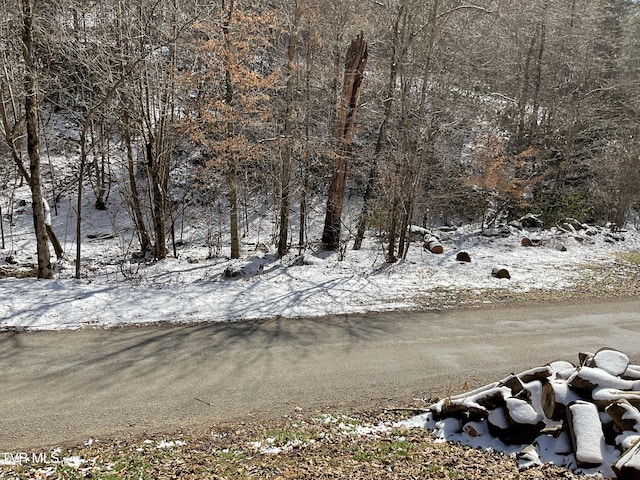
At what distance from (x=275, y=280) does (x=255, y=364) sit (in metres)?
4.09

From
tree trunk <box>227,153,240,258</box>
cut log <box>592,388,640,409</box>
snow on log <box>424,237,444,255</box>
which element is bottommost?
snow on log <box>424,237,444,255</box>

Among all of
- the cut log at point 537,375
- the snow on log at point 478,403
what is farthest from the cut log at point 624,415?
the snow on log at point 478,403

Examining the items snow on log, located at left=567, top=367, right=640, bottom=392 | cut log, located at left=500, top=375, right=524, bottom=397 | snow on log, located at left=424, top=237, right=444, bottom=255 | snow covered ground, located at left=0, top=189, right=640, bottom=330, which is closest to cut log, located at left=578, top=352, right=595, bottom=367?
snow on log, located at left=567, top=367, right=640, bottom=392

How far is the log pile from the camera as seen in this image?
418 centimetres

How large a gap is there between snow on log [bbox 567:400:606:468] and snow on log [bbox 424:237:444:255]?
10.2 meters

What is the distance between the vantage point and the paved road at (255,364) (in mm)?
5383

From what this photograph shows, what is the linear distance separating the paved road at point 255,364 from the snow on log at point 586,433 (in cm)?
195

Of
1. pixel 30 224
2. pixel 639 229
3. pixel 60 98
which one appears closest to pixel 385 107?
pixel 639 229

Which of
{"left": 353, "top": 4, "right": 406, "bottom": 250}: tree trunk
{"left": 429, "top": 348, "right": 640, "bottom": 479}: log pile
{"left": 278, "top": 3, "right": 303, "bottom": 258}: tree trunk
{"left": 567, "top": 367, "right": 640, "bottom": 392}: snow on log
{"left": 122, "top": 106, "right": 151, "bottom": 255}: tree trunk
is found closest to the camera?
{"left": 429, "top": 348, "right": 640, "bottom": 479}: log pile

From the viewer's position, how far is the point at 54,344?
6.94 meters

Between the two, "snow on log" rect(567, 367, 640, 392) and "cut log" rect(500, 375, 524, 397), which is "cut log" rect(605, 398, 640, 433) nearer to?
"snow on log" rect(567, 367, 640, 392)

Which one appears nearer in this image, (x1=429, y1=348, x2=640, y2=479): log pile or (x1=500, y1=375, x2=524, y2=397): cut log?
(x1=429, y1=348, x2=640, y2=479): log pile

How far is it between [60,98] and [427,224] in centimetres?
2164

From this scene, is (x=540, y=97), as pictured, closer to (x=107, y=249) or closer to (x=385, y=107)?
(x=385, y=107)
